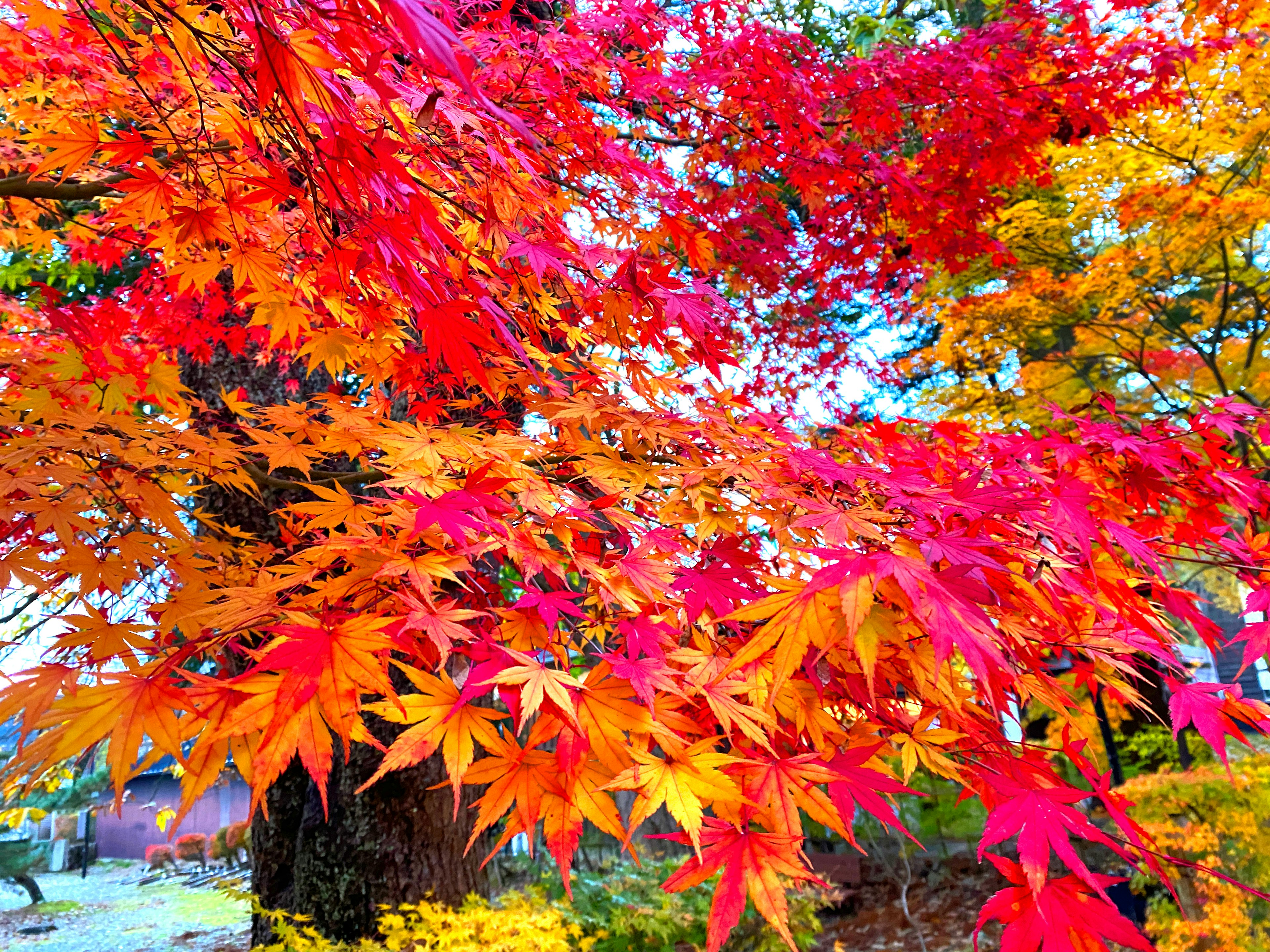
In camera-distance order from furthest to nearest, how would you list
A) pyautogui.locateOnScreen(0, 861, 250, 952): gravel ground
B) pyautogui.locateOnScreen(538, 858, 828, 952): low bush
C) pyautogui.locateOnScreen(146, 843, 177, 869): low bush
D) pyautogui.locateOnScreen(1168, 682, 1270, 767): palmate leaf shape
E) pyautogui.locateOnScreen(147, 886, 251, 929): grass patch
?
pyautogui.locateOnScreen(146, 843, 177, 869): low bush, pyautogui.locateOnScreen(147, 886, 251, 929): grass patch, pyautogui.locateOnScreen(0, 861, 250, 952): gravel ground, pyautogui.locateOnScreen(538, 858, 828, 952): low bush, pyautogui.locateOnScreen(1168, 682, 1270, 767): palmate leaf shape

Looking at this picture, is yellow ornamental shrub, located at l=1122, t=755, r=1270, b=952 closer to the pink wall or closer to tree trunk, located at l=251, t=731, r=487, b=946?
tree trunk, located at l=251, t=731, r=487, b=946

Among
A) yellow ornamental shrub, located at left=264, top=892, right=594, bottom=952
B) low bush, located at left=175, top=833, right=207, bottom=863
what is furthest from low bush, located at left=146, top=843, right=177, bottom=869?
yellow ornamental shrub, located at left=264, top=892, right=594, bottom=952

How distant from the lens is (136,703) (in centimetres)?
121

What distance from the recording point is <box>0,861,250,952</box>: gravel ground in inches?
354

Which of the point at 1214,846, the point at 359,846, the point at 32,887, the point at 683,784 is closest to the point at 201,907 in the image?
the point at 32,887

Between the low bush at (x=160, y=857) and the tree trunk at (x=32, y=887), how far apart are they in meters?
1.64

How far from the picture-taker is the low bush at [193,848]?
12.8m

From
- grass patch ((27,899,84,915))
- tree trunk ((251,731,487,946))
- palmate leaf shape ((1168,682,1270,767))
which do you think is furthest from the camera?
grass patch ((27,899,84,915))

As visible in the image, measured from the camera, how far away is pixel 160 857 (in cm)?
1303

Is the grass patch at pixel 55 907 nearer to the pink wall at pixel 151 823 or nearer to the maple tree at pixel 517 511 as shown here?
the pink wall at pixel 151 823

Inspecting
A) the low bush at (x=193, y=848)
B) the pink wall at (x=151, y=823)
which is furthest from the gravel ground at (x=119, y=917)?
the pink wall at (x=151, y=823)

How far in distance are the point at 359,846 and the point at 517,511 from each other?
3547 millimetres

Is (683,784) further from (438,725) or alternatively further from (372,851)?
(372,851)

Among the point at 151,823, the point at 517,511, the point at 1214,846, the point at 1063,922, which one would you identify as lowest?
the point at 1214,846
